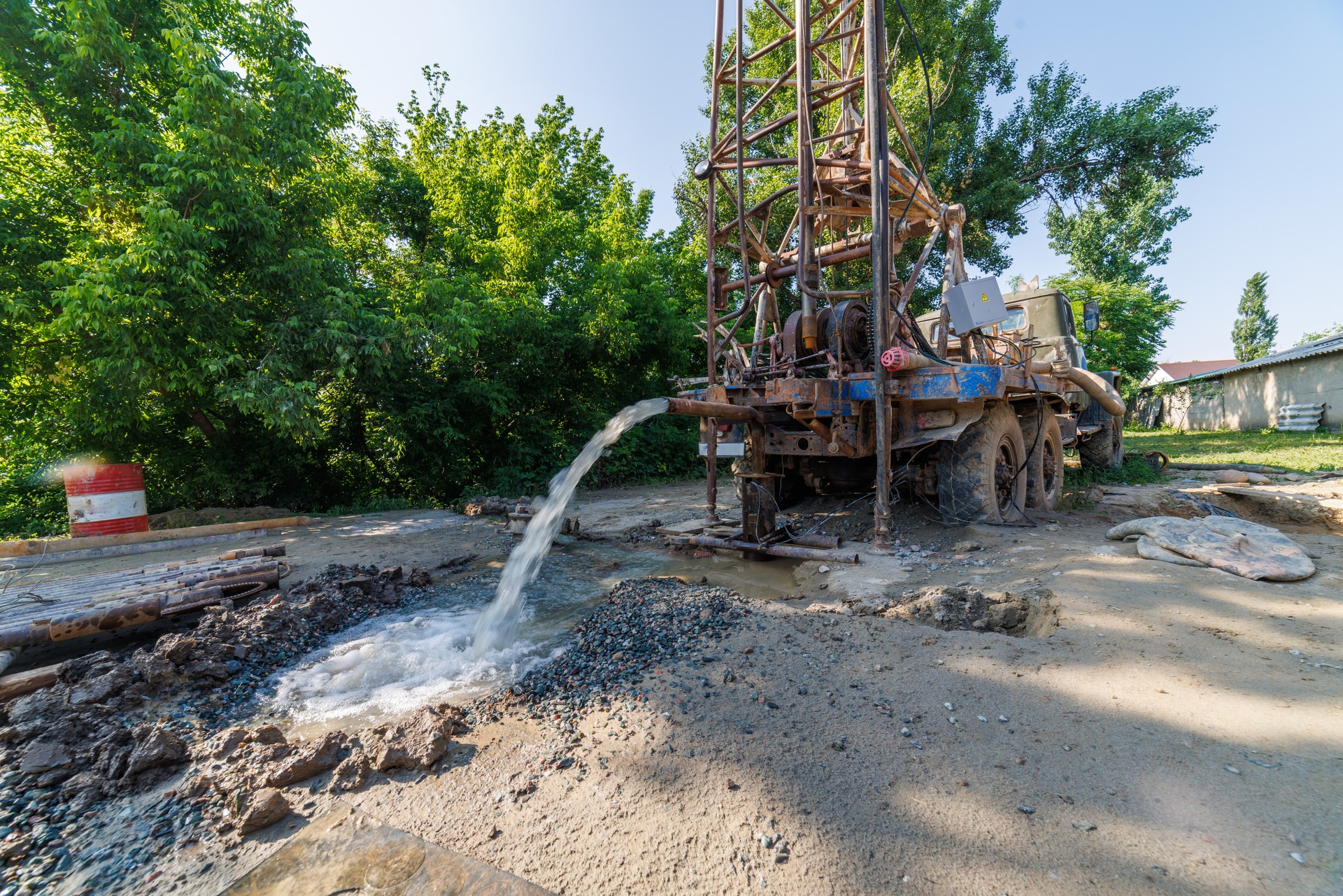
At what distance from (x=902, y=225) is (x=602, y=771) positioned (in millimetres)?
6387

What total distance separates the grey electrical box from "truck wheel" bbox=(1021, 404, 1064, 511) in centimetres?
198

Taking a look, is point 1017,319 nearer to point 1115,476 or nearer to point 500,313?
point 1115,476

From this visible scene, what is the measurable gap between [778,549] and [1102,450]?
843 centimetres

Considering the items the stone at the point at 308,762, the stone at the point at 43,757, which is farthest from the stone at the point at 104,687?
the stone at the point at 308,762

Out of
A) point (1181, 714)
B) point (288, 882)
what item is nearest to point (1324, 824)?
point (1181, 714)

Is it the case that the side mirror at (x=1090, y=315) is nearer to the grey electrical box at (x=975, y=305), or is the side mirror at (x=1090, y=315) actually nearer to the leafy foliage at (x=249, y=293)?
the grey electrical box at (x=975, y=305)

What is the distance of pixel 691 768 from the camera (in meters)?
2.21

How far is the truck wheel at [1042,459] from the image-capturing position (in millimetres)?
7066

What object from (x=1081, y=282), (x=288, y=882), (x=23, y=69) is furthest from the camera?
(x=1081, y=282)

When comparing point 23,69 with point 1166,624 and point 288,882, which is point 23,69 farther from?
point 1166,624

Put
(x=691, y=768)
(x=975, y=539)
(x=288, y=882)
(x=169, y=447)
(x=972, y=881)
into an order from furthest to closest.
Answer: (x=169, y=447) → (x=975, y=539) → (x=691, y=768) → (x=288, y=882) → (x=972, y=881)

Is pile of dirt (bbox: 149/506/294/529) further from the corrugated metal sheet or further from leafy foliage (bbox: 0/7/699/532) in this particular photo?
the corrugated metal sheet

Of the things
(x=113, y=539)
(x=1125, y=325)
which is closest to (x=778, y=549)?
(x=113, y=539)

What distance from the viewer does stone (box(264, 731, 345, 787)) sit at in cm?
224
